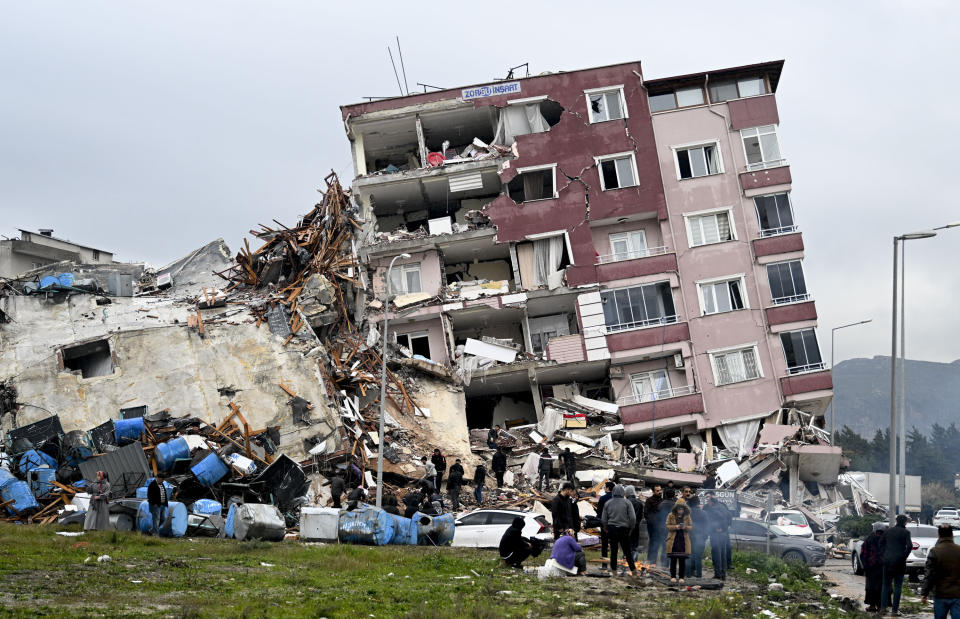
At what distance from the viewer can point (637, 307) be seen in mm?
49031

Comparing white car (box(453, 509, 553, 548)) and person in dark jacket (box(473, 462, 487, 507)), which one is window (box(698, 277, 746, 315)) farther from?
white car (box(453, 509, 553, 548))

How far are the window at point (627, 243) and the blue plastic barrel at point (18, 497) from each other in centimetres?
3090

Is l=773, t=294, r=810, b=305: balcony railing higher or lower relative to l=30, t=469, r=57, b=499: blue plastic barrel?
higher

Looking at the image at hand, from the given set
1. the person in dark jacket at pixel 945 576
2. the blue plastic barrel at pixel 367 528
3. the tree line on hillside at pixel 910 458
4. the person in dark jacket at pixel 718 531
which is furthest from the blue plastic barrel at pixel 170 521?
the tree line on hillside at pixel 910 458

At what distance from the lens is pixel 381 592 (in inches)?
630

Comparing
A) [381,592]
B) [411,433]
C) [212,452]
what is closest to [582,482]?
[411,433]

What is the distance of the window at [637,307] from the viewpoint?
48750 millimetres

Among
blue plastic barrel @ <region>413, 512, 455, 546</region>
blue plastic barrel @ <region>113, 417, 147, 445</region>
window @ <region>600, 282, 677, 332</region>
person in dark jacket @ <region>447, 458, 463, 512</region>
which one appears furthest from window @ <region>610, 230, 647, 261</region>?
blue plastic barrel @ <region>413, 512, 455, 546</region>

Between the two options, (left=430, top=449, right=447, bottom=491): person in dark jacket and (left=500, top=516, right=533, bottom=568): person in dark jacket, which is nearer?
(left=500, top=516, right=533, bottom=568): person in dark jacket

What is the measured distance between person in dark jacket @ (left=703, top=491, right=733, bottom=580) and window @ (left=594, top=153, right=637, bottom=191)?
106 ft

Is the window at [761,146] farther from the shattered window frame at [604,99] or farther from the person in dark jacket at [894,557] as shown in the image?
the person in dark jacket at [894,557]

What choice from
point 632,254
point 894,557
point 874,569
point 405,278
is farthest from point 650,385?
point 894,557

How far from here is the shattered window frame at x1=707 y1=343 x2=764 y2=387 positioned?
4791 cm

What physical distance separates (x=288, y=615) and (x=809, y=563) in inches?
712
